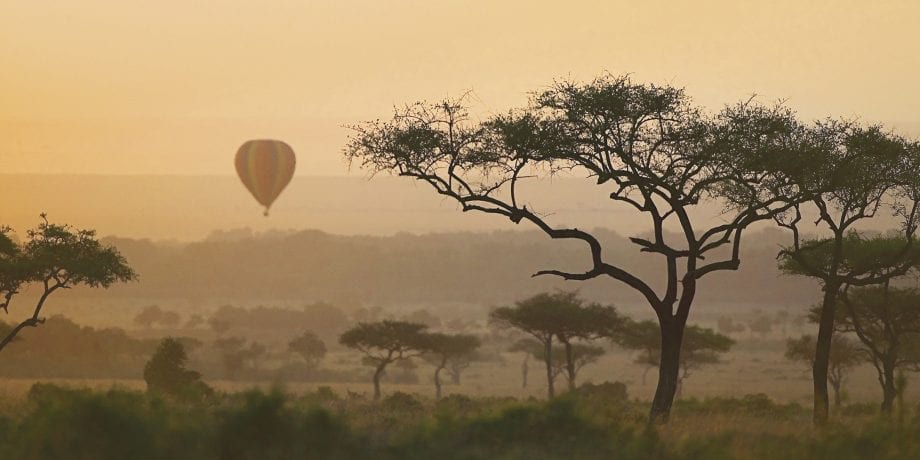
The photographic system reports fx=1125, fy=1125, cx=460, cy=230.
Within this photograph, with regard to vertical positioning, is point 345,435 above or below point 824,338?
below

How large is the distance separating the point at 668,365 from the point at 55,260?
2469 centimetres

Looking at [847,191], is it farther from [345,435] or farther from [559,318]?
[559,318]

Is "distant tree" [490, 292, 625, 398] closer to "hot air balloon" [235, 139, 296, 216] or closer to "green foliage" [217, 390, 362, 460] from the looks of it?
"hot air balloon" [235, 139, 296, 216]

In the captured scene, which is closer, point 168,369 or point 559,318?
point 168,369

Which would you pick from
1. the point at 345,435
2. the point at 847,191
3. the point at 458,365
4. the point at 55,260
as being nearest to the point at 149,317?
the point at 458,365

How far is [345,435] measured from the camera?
18.2 m

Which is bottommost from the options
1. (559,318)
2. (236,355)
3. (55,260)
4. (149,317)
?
(236,355)

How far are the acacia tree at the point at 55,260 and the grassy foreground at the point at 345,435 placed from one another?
20.3 metres

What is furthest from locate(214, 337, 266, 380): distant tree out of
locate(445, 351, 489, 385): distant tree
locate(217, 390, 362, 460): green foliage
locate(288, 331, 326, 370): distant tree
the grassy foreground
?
locate(217, 390, 362, 460): green foliage

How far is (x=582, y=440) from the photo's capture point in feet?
65.9

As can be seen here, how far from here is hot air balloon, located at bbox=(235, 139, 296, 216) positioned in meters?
106

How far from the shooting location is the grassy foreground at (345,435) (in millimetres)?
16609

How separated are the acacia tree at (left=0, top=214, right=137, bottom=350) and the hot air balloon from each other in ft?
197

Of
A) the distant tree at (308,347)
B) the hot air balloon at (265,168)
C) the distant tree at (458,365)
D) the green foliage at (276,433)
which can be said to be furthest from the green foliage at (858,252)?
the distant tree at (308,347)
